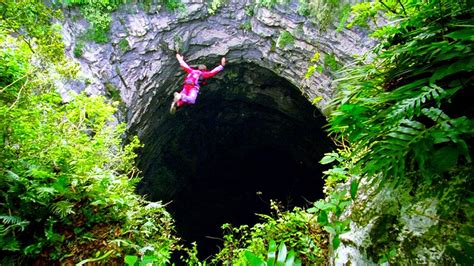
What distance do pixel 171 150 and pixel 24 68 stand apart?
7477 mm

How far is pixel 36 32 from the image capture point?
345 cm

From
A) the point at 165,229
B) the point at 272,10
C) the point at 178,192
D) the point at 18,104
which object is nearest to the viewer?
the point at 18,104

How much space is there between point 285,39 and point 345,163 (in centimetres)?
539

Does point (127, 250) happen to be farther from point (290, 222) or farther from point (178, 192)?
point (178, 192)

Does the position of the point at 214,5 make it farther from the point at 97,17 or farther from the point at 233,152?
the point at 233,152

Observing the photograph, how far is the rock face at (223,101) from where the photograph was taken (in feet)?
22.2

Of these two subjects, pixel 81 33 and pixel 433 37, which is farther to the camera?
pixel 81 33

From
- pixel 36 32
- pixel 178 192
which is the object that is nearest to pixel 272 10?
pixel 36 32

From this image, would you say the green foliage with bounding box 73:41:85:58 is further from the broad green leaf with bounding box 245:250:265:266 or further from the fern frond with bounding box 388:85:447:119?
the fern frond with bounding box 388:85:447:119

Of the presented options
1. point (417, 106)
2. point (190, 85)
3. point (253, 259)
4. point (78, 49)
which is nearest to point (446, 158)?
point (417, 106)

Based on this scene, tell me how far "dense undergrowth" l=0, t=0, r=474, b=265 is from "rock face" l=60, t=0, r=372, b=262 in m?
2.00

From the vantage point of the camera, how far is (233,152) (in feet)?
38.5

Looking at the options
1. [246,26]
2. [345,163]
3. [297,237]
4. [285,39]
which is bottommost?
[297,237]

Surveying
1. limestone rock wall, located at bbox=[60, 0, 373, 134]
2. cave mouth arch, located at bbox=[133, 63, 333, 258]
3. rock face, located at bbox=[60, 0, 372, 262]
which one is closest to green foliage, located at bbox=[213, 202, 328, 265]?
rock face, located at bbox=[60, 0, 372, 262]
